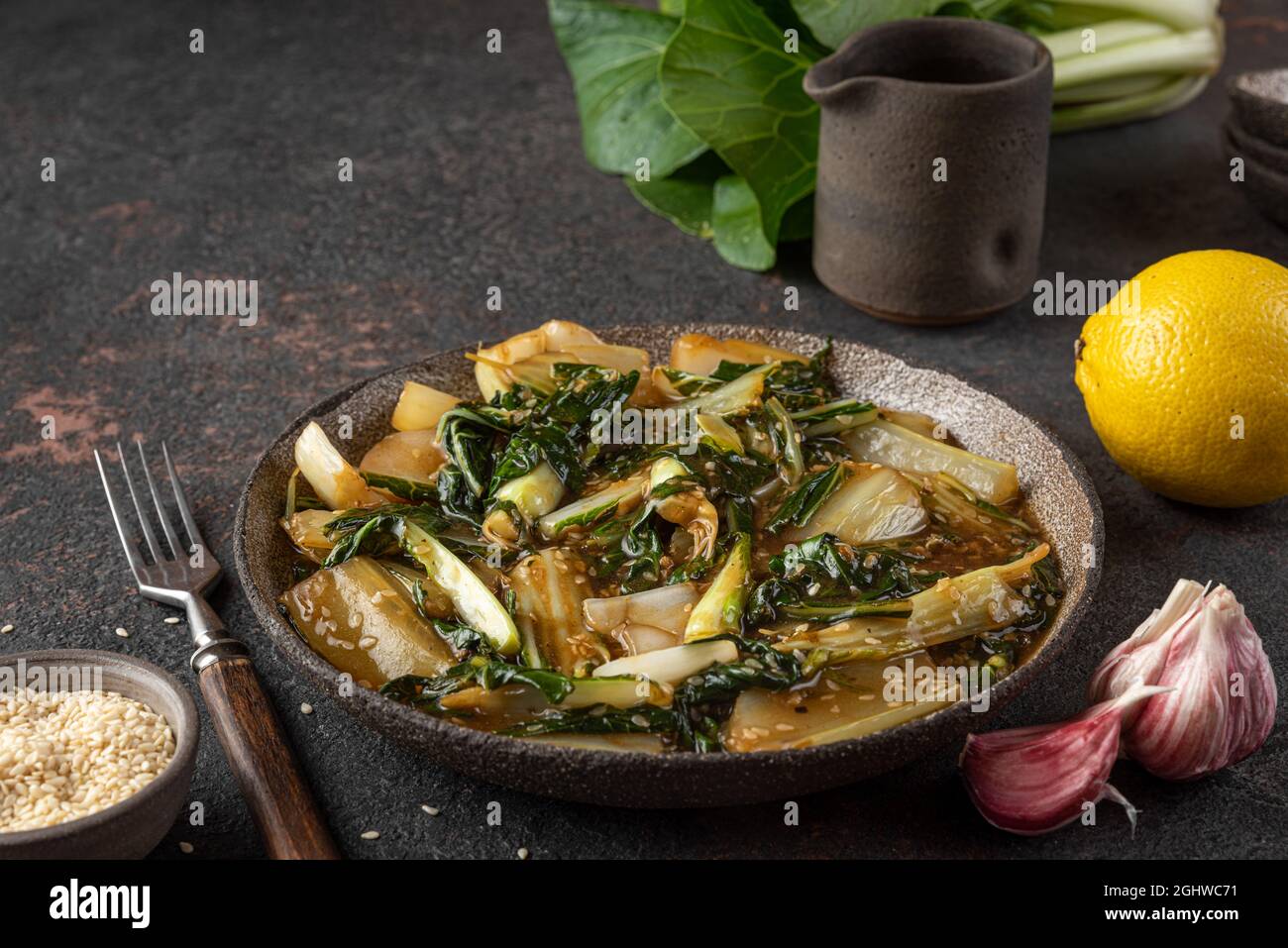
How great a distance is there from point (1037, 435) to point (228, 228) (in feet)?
8.88

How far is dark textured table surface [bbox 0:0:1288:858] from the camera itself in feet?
6.93

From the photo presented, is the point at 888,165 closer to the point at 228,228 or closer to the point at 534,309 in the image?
the point at 534,309

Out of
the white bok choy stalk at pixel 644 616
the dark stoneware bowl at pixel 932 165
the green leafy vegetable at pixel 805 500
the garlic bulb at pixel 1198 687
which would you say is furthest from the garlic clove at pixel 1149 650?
the dark stoneware bowl at pixel 932 165

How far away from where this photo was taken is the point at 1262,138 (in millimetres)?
3727

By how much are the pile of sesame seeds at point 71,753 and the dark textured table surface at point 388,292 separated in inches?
6.6

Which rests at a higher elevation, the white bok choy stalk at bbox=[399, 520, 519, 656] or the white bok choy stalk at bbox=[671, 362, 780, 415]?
the white bok choy stalk at bbox=[671, 362, 780, 415]

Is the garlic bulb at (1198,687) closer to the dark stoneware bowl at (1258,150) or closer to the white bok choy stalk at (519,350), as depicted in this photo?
the white bok choy stalk at (519,350)

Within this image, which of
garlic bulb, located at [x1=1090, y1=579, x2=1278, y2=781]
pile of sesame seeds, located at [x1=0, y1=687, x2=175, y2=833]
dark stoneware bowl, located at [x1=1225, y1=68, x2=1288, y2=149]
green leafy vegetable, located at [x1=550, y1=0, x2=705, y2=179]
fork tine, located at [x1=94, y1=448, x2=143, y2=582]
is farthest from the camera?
green leafy vegetable, located at [x1=550, y1=0, x2=705, y2=179]

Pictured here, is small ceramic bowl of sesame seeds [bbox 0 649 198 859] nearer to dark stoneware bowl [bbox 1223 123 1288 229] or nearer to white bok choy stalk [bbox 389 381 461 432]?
white bok choy stalk [bbox 389 381 461 432]

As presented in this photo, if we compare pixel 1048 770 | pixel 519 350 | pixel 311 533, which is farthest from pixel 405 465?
pixel 1048 770

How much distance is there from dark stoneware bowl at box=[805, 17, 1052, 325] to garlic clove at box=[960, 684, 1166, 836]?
5.27 ft

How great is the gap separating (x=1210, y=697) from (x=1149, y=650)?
0.11 m

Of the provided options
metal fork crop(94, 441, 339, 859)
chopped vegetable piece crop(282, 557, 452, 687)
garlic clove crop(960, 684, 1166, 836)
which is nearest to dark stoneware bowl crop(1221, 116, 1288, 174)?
garlic clove crop(960, 684, 1166, 836)

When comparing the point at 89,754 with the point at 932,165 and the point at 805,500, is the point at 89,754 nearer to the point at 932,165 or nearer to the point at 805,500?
the point at 805,500
